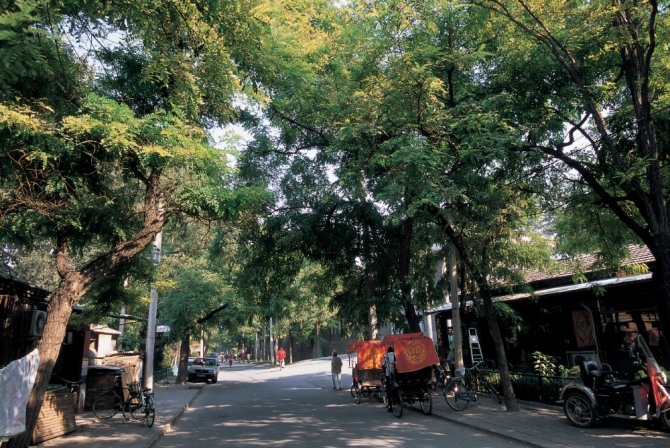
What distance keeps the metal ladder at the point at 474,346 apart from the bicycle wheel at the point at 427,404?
245 inches

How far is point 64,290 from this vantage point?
7.64m

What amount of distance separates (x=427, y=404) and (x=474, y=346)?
836 cm

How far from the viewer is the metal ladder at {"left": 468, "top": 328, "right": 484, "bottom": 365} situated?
61.9 ft

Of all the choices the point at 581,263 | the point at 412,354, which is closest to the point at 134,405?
the point at 412,354

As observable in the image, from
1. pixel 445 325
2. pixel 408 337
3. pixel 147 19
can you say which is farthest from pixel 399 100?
pixel 445 325

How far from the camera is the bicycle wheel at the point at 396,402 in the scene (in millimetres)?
11844

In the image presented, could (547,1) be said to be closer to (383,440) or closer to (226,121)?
(226,121)

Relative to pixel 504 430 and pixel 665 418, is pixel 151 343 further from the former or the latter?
pixel 665 418

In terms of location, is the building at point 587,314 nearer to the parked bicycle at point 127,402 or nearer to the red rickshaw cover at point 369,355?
the red rickshaw cover at point 369,355

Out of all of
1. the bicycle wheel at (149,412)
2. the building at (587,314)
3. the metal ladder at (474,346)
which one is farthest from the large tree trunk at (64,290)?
the metal ladder at (474,346)

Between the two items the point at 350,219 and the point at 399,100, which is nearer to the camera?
the point at 399,100

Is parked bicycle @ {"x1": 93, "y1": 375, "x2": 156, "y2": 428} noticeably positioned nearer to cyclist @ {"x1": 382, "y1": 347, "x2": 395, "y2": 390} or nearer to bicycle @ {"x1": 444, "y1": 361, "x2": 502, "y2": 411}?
cyclist @ {"x1": 382, "y1": 347, "x2": 395, "y2": 390}

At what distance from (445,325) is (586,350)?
751 centimetres

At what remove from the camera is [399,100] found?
10.6 metres
